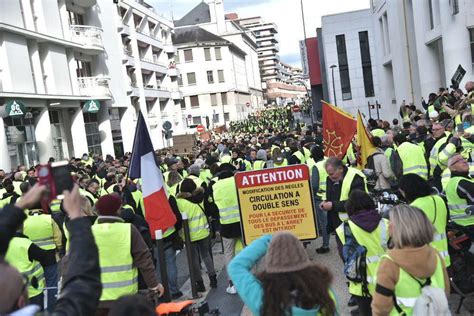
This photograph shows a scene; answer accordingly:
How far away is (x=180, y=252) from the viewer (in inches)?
455

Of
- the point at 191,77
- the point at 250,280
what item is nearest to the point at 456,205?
the point at 250,280

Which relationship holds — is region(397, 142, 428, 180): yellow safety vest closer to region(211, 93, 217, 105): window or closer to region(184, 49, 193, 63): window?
region(184, 49, 193, 63): window

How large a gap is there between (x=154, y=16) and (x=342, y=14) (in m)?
19.9

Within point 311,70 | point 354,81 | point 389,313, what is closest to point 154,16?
point 311,70

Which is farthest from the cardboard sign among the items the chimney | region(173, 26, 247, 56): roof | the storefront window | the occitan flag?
the chimney

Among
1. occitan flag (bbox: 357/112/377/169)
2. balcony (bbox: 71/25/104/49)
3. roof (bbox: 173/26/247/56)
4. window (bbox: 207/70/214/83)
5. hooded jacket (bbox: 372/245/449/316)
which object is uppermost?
roof (bbox: 173/26/247/56)

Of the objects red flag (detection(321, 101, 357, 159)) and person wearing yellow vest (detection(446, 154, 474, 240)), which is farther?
red flag (detection(321, 101, 357, 159))

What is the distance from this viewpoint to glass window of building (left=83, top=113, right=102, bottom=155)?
3562cm

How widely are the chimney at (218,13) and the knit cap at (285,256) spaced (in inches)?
4350

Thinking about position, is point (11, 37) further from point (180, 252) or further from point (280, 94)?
point (280, 94)

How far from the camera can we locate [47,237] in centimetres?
812

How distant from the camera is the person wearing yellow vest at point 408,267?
12.3ft

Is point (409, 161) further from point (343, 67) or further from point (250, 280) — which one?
point (343, 67)

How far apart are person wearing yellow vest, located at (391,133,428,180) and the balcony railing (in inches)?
1068
